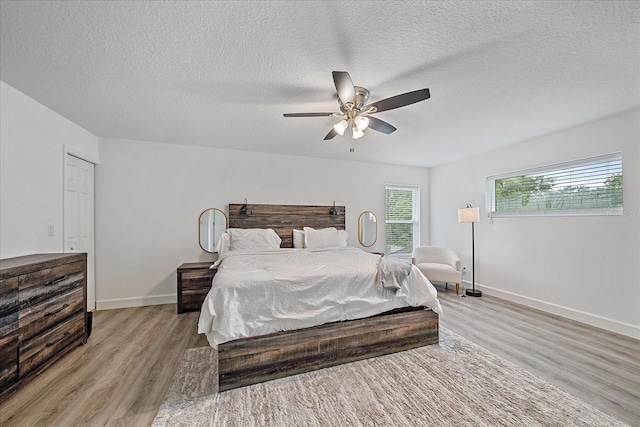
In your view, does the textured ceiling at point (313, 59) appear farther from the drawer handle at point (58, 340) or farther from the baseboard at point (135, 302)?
the baseboard at point (135, 302)

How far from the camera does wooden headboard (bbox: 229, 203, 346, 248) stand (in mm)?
4434

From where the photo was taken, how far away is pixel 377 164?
5.50m

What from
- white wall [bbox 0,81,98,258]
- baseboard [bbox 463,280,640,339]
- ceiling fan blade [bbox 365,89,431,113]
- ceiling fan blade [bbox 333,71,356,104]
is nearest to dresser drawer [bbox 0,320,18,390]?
white wall [bbox 0,81,98,258]

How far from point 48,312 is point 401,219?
549 centimetres

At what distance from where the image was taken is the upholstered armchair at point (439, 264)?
4.41m

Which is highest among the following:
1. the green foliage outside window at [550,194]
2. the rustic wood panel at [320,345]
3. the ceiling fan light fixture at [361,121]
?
the ceiling fan light fixture at [361,121]

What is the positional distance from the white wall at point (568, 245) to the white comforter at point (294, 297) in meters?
2.17

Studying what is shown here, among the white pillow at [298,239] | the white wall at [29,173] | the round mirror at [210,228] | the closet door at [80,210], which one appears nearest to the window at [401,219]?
the white pillow at [298,239]

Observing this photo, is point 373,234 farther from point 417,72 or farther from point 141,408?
point 141,408

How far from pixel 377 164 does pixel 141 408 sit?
16.5 ft

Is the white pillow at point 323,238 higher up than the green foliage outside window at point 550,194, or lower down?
lower down

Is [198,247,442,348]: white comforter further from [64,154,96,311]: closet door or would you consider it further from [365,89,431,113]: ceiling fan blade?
[64,154,96,311]: closet door

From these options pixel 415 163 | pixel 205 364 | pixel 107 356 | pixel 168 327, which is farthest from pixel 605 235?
pixel 107 356

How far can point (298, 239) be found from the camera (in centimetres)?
458
